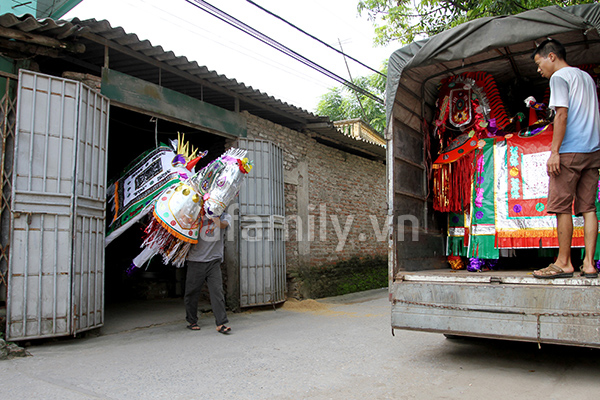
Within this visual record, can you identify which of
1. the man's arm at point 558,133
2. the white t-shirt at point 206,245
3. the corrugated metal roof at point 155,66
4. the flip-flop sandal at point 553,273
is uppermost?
the corrugated metal roof at point 155,66

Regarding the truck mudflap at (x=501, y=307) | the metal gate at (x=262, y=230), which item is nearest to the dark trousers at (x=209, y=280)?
the metal gate at (x=262, y=230)

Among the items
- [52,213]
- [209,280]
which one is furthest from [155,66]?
[209,280]

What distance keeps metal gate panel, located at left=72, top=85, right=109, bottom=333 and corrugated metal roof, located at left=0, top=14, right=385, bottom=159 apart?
690 mm

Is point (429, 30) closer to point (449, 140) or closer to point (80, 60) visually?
point (449, 140)

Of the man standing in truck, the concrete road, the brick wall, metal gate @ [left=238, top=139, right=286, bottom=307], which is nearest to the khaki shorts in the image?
the man standing in truck

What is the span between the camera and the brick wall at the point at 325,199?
8.78 m

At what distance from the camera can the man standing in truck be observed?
356 centimetres

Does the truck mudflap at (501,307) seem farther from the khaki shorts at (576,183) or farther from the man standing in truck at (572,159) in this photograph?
the khaki shorts at (576,183)

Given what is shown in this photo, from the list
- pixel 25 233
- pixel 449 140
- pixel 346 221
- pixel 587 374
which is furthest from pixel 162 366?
pixel 346 221

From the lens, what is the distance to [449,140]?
18.2ft

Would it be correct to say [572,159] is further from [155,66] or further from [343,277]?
[343,277]

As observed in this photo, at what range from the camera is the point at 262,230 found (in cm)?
762

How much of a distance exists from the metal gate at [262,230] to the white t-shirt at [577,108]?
16.0 feet

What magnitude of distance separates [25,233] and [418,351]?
4.12m
